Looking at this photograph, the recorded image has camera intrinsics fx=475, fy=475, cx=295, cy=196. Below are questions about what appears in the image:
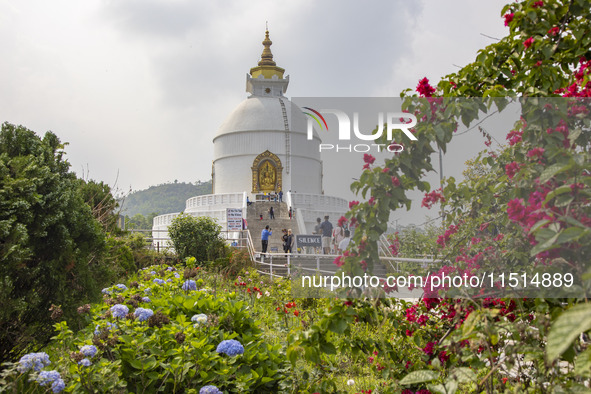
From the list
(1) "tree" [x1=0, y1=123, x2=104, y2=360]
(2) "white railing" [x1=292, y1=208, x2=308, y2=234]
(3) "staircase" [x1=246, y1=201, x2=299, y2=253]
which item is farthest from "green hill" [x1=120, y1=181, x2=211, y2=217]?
(1) "tree" [x1=0, y1=123, x2=104, y2=360]

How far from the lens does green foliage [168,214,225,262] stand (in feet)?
40.2

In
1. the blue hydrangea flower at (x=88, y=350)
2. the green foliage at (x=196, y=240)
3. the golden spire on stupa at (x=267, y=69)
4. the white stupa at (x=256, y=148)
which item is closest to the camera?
the blue hydrangea flower at (x=88, y=350)

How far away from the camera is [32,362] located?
2373 mm

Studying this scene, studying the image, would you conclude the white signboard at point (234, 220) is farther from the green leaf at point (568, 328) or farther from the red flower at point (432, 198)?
the green leaf at point (568, 328)

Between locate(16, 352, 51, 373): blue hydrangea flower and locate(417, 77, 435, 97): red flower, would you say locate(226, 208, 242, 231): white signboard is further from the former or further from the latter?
locate(417, 77, 435, 97): red flower

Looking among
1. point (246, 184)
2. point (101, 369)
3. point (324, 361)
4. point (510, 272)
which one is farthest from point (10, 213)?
point (246, 184)

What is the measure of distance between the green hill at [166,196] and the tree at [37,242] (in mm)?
152326

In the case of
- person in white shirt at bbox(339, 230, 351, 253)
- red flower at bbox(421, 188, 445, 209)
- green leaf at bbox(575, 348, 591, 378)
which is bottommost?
green leaf at bbox(575, 348, 591, 378)

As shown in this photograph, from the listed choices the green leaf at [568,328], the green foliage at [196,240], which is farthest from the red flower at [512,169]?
the green foliage at [196,240]

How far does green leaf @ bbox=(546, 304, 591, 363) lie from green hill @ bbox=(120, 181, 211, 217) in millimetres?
156152

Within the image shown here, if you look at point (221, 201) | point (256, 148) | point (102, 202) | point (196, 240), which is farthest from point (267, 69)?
point (102, 202)

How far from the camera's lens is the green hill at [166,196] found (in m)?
160

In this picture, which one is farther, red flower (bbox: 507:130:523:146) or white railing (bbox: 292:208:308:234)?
white railing (bbox: 292:208:308:234)

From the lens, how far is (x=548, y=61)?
236cm
